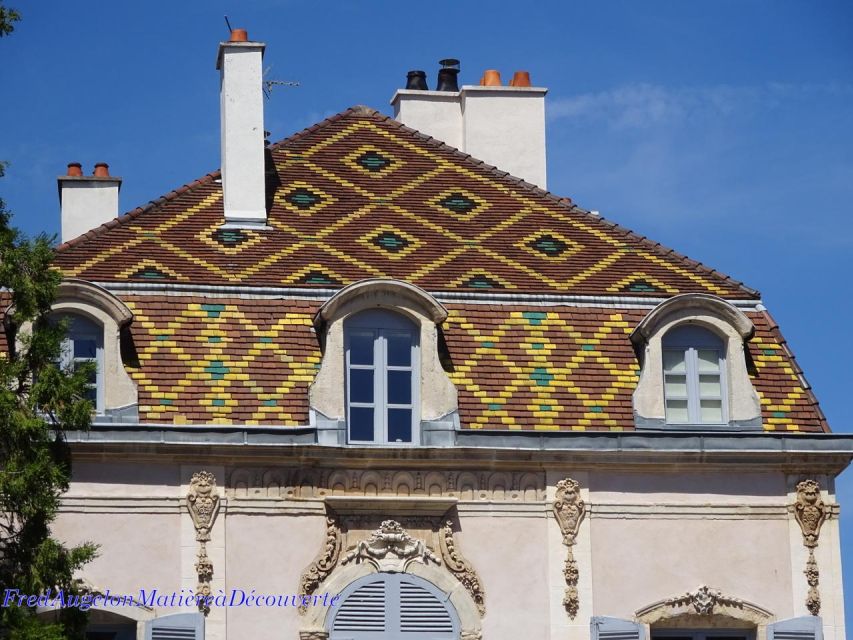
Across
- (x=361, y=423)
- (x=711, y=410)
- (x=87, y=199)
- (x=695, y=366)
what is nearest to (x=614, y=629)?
(x=711, y=410)

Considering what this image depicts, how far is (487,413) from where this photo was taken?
95.0 ft

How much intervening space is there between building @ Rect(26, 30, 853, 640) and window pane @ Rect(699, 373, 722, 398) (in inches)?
0.9

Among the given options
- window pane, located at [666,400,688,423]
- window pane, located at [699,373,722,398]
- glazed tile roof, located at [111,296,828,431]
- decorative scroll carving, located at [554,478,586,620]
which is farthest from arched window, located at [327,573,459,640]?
window pane, located at [699,373,722,398]

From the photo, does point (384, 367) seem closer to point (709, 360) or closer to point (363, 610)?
point (363, 610)

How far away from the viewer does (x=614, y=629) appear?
92.7 ft

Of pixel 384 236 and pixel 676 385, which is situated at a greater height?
pixel 384 236

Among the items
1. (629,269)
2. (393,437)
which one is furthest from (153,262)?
(629,269)

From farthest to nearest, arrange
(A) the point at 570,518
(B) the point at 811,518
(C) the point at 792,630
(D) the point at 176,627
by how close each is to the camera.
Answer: (B) the point at 811,518 < (A) the point at 570,518 < (C) the point at 792,630 < (D) the point at 176,627

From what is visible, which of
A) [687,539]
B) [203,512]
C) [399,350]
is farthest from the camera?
[399,350]

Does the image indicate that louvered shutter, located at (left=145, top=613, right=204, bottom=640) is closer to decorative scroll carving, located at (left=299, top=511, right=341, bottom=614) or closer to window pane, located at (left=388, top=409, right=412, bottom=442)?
decorative scroll carving, located at (left=299, top=511, right=341, bottom=614)

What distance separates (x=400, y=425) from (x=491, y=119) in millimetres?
7596

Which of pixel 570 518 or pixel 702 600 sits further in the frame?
pixel 570 518

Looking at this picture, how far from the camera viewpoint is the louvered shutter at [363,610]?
28.1 meters

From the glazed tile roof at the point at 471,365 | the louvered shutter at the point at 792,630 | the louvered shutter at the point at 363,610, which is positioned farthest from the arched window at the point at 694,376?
the louvered shutter at the point at 363,610
